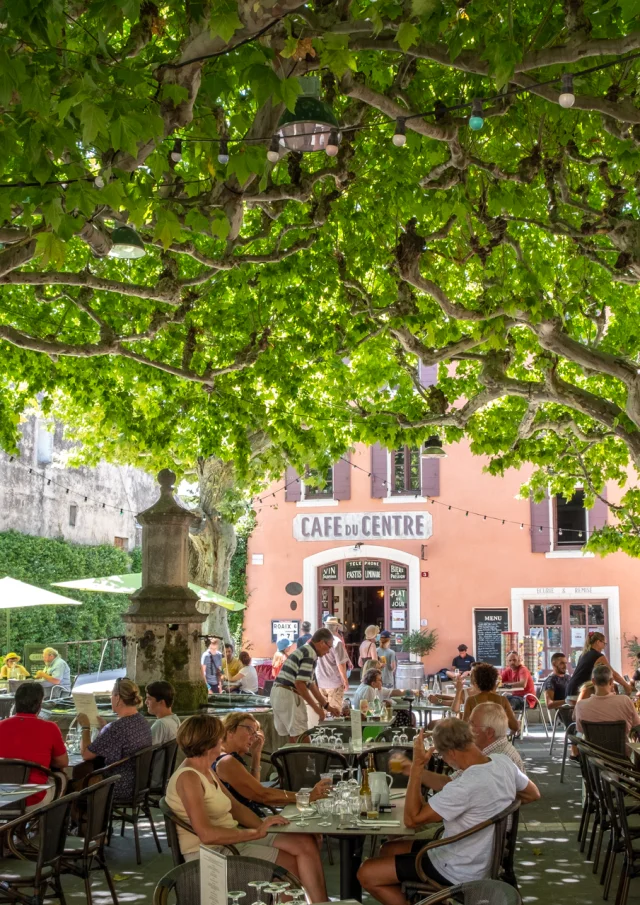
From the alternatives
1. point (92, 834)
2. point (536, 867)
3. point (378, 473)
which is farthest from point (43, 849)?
point (378, 473)

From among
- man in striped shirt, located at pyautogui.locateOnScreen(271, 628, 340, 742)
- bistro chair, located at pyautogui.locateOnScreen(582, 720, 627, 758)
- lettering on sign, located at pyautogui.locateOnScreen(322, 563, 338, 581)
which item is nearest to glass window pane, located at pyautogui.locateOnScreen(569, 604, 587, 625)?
lettering on sign, located at pyautogui.locateOnScreen(322, 563, 338, 581)

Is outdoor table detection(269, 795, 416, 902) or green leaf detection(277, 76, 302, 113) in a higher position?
green leaf detection(277, 76, 302, 113)

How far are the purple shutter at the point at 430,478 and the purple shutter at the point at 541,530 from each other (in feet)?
8.00

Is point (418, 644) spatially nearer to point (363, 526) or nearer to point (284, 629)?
point (363, 526)

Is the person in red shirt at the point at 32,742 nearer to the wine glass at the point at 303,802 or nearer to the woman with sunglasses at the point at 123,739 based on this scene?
the woman with sunglasses at the point at 123,739

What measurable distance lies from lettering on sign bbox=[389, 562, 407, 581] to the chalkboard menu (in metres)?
2.02

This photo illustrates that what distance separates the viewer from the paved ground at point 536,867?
22.0ft

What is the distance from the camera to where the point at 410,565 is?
83.9 feet

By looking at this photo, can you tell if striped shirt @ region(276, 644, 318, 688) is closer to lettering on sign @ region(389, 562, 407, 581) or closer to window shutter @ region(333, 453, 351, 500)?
lettering on sign @ region(389, 562, 407, 581)

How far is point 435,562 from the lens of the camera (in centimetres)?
2548

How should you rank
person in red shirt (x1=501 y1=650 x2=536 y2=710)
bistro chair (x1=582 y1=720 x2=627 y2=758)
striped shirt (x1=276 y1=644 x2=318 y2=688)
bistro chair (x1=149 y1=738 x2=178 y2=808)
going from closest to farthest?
bistro chair (x1=149 y1=738 x2=178 y2=808), bistro chair (x1=582 y1=720 x2=627 y2=758), striped shirt (x1=276 y1=644 x2=318 y2=688), person in red shirt (x1=501 y1=650 x2=536 y2=710)

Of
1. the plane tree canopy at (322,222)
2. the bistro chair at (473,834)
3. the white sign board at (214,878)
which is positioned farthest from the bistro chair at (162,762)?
the white sign board at (214,878)

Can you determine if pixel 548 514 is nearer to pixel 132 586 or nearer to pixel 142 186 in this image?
pixel 132 586

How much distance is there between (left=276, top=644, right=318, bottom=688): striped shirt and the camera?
32.3 ft
